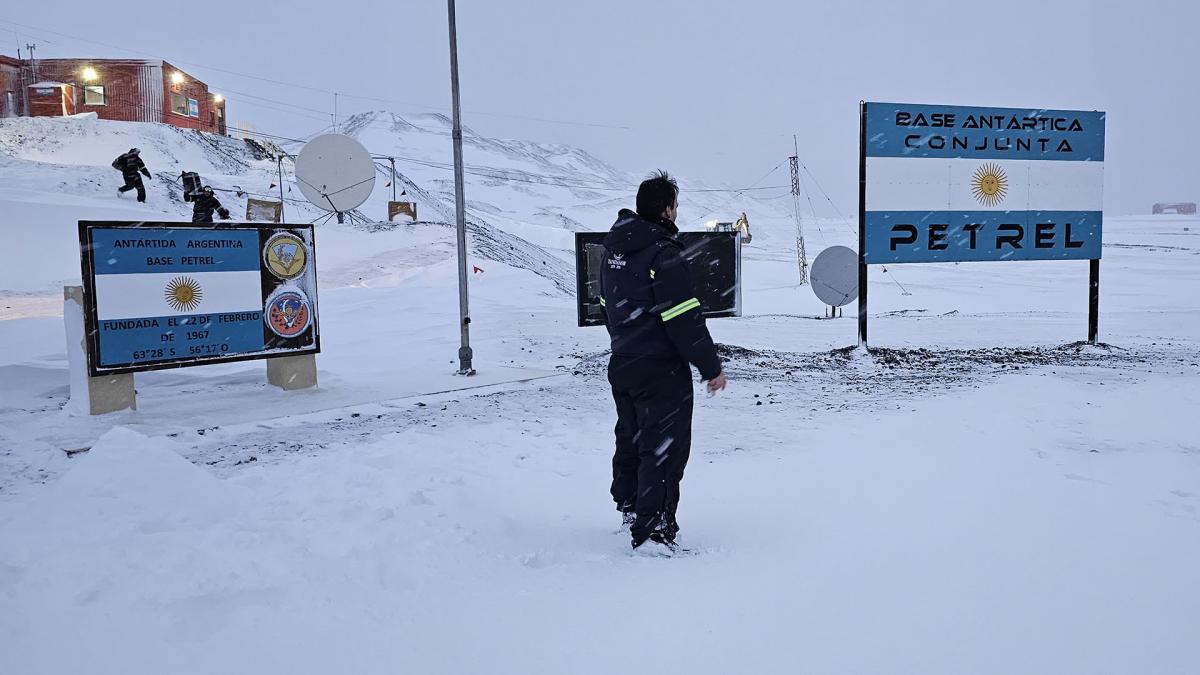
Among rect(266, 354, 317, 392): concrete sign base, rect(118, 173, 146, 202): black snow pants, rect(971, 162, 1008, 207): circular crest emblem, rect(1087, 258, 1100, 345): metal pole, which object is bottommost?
rect(266, 354, 317, 392): concrete sign base

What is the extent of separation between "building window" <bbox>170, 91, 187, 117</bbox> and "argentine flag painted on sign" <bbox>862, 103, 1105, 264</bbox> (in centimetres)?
4335

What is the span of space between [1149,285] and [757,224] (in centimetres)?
7422

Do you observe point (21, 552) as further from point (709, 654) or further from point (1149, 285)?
point (1149, 285)

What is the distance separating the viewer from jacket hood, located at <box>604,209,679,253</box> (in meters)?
4.02

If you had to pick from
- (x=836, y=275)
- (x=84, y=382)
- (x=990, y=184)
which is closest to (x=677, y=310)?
(x=84, y=382)

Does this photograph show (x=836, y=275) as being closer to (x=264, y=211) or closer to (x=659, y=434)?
(x=659, y=434)

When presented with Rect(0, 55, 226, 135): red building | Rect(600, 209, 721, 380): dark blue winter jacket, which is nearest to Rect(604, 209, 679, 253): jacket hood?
Rect(600, 209, 721, 380): dark blue winter jacket

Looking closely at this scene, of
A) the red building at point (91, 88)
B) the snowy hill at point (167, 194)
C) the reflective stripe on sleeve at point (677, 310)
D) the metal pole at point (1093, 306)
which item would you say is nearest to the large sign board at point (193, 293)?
the reflective stripe on sleeve at point (677, 310)

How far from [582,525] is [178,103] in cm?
4824

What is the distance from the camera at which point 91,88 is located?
42.2 metres

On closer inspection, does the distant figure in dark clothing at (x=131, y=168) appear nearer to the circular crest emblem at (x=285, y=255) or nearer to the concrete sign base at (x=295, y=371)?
the circular crest emblem at (x=285, y=255)

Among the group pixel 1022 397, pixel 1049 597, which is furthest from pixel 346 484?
pixel 1022 397

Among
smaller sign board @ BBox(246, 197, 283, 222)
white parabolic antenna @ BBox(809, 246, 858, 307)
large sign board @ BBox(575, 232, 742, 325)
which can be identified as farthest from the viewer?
smaller sign board @ BBox(246, 197, 283, 222)

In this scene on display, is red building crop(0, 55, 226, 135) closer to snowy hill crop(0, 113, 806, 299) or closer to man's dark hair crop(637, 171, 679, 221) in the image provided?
snowy hill crop(0, 113, 806, 299)
